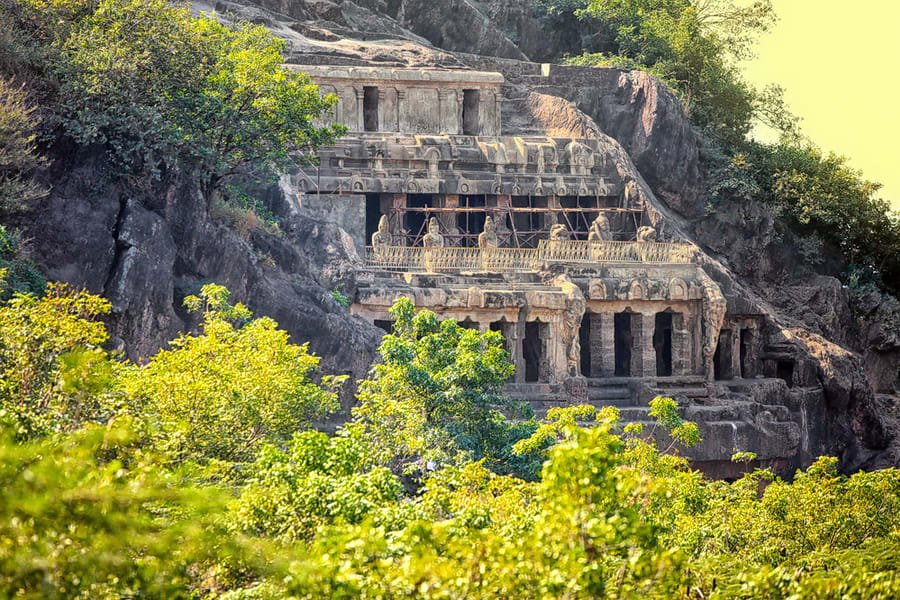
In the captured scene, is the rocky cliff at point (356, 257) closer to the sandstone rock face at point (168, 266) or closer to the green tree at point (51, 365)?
the sandstone rock face at point (168, 266)

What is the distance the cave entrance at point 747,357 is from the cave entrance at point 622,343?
12.2ft

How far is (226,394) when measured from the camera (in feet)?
82.0

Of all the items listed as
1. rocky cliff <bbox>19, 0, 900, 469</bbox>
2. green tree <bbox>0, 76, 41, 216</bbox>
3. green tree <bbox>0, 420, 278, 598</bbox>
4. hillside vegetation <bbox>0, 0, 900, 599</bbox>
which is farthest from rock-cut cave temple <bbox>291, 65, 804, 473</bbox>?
green tree <bbox>0, 420, 278, 598</bbox>

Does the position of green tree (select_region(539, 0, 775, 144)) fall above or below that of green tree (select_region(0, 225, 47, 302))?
above

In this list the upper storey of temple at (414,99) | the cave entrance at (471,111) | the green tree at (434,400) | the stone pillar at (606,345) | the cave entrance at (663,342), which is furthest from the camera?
the cave entrance at (471,111)

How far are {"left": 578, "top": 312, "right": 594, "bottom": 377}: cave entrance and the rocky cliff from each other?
445cm

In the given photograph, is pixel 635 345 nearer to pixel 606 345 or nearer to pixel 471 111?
pixel 606 345

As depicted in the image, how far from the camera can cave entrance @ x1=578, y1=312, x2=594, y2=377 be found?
45.4 meters

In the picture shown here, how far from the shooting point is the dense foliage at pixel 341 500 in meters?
14.2

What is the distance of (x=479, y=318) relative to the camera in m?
42.4

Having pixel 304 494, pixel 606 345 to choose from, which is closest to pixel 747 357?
pixel 606 345

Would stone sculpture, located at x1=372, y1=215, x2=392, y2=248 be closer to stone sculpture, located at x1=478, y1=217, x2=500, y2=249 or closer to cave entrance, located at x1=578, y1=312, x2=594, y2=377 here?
stone sculpture, located at x1=478, y1=217, x2=500, y2=249

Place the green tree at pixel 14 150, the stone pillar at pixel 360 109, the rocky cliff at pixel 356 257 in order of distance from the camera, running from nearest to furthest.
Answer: the green tree at pixel 14 150
the rocky cliff at pixel 356 257
the stone pillar at pixel 360 109

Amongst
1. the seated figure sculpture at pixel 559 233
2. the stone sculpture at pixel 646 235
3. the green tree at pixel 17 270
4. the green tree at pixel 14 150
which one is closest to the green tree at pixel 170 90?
the green tree at pixel 14 150
